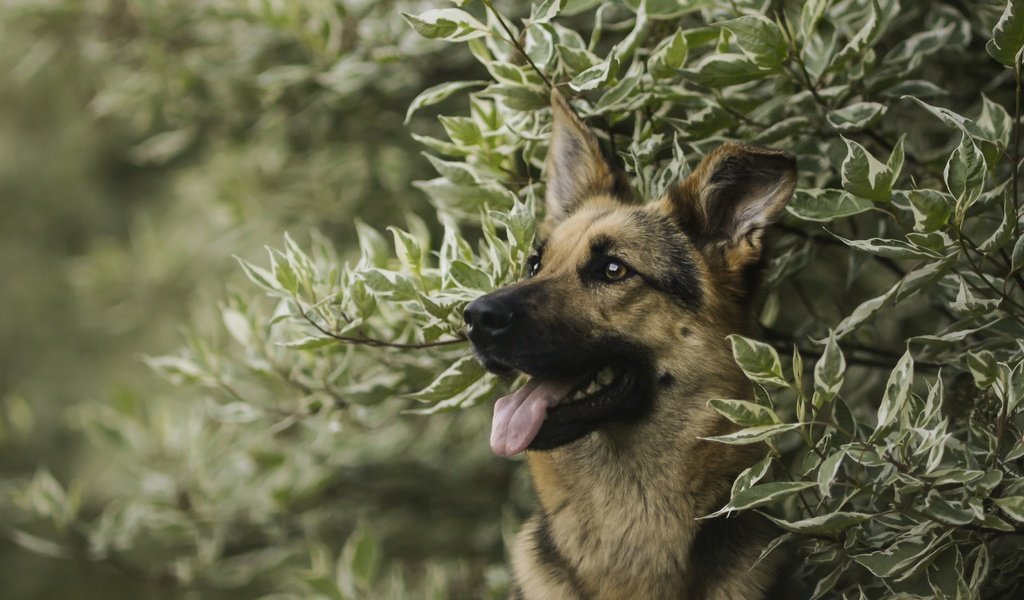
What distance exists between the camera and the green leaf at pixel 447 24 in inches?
95.3

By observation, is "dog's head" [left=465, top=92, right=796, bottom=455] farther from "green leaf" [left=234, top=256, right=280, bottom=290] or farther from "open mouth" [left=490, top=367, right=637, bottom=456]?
"green leaf" [left=234, top=256, right=280, bottom=290]

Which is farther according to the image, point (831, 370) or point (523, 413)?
point (523, 413)

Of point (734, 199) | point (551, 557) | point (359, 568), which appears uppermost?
point (734, 199)

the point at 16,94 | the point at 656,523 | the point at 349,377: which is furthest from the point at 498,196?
the point at 16,94

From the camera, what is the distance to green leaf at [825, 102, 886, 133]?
251 cm

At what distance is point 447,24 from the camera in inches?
96.3

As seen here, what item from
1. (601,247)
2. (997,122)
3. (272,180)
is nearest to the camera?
(997,122)

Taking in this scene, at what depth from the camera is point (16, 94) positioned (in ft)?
32.1

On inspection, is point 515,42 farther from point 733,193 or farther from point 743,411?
point 743,411

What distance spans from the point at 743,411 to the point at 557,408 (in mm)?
502

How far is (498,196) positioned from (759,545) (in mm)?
1165

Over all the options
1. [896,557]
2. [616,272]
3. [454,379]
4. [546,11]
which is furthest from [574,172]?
[896,557]

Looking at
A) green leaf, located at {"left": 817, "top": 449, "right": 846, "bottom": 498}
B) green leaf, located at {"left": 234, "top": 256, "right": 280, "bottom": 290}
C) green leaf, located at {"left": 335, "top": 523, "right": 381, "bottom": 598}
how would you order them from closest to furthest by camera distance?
green leaf, located at {"left": 817, "top": 449, "right": 846, "bottom": 498} < green leaf, located at {"left": 234, "top": 256, "right": 280, "bottom": 290} < green leaf, located at {"left": 335, "top": 523, "right": 381, "bottom": 598}

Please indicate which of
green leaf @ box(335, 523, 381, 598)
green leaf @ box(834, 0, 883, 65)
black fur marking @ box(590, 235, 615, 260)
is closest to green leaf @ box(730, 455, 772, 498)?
black fur marking @ box(590, 235, 615, 260)
